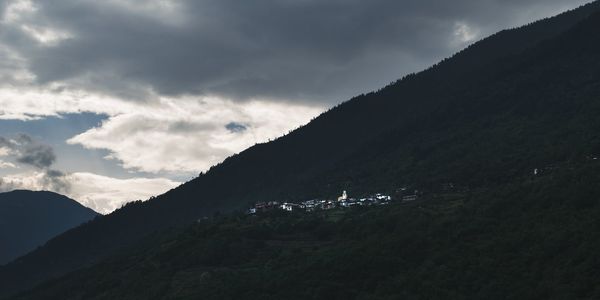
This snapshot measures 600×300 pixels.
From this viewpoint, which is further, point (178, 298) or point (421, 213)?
point (421, 213)

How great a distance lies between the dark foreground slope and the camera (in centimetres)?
10638

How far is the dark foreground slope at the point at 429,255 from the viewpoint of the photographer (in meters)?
106

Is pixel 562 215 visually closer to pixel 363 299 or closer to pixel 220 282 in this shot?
pixel 363 299

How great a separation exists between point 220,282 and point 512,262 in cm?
7118

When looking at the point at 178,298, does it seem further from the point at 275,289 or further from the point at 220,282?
the point at 275,289

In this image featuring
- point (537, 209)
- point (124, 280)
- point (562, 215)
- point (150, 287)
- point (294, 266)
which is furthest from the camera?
point (124, 280)

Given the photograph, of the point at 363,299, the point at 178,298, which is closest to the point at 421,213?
the point at 363,299

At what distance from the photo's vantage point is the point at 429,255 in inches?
5157

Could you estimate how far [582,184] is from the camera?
138 m

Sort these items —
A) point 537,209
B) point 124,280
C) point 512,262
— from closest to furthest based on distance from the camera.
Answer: point 512,262 < point 537,209 < point 124,280

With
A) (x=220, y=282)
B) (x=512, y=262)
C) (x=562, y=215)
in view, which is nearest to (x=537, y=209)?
(x=562, y=215)

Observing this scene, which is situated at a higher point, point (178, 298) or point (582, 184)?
point (582, 184)

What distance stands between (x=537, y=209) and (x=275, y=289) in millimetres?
56714

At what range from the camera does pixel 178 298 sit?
494 feet
